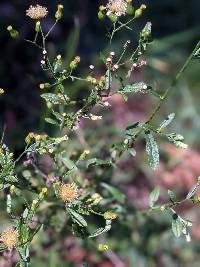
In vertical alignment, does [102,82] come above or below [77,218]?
above

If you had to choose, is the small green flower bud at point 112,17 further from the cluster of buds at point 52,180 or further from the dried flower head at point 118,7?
the cluster of buds at point 52,180

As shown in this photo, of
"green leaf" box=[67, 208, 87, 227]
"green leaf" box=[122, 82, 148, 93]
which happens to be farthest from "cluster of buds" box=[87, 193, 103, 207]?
"green leaf" box=[122, 82, 148, 93]

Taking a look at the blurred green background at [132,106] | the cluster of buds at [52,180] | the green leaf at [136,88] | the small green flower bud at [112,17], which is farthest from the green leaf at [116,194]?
the small green flower bud at [112,17]

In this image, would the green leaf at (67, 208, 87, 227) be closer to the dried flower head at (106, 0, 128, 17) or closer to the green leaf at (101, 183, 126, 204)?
the green leaf at (101, 183, 126, 204)

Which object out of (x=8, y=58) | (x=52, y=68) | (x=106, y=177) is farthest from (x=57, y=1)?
(x=52, y=68)

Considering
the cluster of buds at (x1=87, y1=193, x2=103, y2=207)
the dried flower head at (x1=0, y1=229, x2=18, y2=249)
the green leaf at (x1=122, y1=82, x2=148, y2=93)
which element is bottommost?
the cluster of buds at (x1=87, y1=193, x2=103, y2=207)

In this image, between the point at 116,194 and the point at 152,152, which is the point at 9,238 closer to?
the point at 152,152

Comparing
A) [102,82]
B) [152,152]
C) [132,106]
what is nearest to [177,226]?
[152,152]
